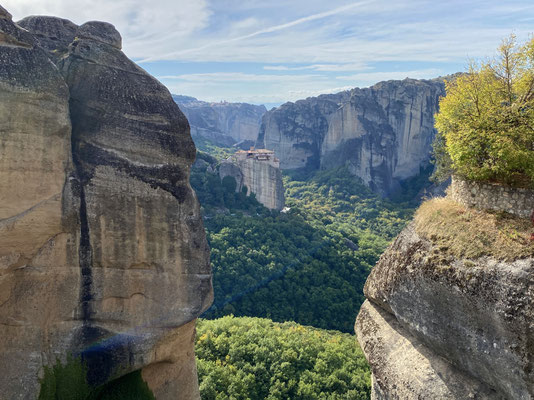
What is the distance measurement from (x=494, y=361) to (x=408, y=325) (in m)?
2.43

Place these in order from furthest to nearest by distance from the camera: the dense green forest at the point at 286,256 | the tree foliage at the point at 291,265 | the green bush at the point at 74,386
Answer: the dense green forest at the point at 286,256
the tree foliage at the point at 291,265
the green bush at the point at 74,386

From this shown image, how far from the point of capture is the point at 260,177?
64.2 meters

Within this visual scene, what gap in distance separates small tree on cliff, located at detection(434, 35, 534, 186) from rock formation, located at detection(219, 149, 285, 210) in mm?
52349

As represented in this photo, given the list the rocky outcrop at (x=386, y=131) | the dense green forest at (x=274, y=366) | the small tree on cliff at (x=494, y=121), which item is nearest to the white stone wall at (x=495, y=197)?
the small tree on cliff at (x=494, y=121)

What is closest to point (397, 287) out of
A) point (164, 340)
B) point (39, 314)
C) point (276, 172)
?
point (164, 340)

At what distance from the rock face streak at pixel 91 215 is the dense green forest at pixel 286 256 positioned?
87.3ft

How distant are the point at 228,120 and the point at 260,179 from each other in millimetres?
127153

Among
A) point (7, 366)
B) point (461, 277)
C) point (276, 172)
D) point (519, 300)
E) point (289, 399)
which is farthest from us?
point (276, 172)

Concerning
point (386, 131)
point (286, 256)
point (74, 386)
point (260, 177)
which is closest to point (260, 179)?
point (260, 177)

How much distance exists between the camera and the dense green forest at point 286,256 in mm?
38125

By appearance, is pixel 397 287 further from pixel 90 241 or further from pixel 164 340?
pixel 90 241

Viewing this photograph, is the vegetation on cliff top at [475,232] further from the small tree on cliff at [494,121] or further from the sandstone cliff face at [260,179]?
the sandstone cliff face at [260,179]

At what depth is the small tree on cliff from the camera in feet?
31.2

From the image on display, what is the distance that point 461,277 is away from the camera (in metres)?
8.70
